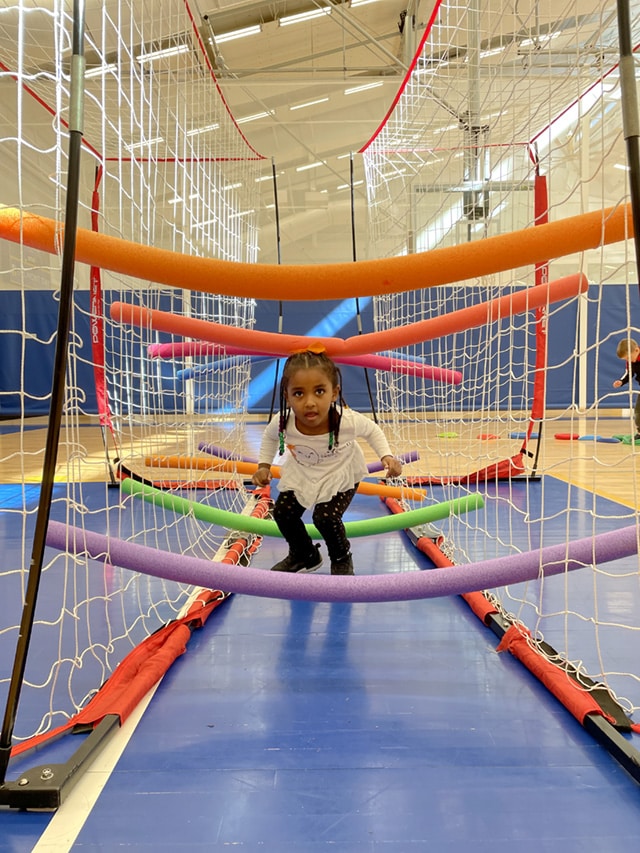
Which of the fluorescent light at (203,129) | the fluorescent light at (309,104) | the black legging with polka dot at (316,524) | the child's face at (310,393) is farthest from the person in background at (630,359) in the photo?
the fluorescent light at (309,104)

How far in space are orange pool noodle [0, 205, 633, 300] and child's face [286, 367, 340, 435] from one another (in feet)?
2.03

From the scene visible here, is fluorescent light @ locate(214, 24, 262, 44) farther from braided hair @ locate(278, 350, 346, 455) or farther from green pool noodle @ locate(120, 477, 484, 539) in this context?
green pool noodle @ locate(120, 477, 484, 539)

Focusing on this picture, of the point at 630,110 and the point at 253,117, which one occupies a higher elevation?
the point at 253,117

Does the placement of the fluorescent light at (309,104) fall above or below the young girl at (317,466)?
above

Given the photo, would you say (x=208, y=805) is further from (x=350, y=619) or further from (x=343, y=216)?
(x=343, y=216)

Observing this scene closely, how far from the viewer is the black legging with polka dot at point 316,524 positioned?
6.08ft

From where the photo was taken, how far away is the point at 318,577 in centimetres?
118

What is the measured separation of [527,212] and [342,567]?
109 inches

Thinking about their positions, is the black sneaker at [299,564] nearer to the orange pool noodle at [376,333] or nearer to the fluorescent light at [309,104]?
the orange pool noodle at [376,333]

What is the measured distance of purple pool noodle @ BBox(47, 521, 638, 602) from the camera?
1.07 m

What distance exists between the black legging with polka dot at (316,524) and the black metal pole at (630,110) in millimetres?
1227

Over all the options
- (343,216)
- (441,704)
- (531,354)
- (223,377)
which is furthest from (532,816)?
(343,216)

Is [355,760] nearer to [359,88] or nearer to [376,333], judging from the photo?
[376,333]

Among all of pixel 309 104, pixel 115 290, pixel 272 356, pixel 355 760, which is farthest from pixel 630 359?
pixel 309 104
